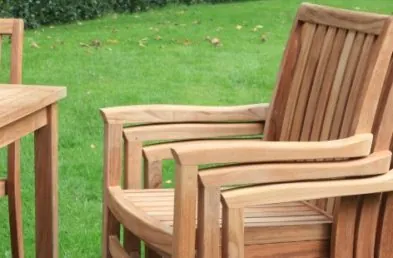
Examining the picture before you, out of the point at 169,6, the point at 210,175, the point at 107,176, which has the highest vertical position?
the point at 210,175

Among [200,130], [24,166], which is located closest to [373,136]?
[200,130]

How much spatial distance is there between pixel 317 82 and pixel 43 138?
903mm

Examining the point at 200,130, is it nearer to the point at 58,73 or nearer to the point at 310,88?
the point at 310,88

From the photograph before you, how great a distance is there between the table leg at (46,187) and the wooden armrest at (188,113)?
22 centimetres

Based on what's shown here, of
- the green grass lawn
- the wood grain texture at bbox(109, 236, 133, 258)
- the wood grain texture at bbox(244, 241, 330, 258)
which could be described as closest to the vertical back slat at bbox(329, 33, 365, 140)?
the wood grain texture at bbox(244, 241, 330, 258)

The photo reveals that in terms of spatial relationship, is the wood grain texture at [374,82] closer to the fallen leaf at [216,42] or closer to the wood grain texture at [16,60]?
the wood grain texture at [16,60]

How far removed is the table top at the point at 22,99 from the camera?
9.59 ft

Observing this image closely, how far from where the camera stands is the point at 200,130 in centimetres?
358

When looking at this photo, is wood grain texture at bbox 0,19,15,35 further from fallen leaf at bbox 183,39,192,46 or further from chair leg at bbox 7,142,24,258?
fallen leaf at bbox 183,39,192,46

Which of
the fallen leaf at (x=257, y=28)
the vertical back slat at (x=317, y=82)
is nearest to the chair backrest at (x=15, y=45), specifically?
the vertical back slat at (x=317, y=82)

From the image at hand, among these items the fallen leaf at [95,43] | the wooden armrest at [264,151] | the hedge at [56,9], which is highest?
the wooden armrest at [264,151]

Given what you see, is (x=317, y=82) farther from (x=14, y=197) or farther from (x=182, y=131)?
(x=14, y=197)

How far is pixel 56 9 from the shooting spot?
11.8 meters

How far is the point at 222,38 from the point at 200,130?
20.7ft
